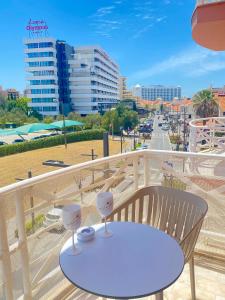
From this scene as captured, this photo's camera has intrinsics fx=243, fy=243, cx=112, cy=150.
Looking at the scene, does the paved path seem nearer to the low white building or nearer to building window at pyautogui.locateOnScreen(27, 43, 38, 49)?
the low white building

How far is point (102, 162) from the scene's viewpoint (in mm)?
1774

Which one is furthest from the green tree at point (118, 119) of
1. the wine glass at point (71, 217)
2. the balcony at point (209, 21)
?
the wine glass at point (71, 217)

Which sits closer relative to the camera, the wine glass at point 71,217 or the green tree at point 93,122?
the wine glass at point 71,217

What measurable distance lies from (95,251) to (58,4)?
4326 centimetres

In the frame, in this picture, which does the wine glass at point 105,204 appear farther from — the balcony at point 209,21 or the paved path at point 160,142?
the paved path at point 160,142

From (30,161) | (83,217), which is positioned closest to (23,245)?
(83,217)

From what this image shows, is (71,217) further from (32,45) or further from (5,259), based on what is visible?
(32,45)

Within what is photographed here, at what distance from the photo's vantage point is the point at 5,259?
1.22 m

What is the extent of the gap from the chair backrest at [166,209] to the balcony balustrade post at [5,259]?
1.98 ft

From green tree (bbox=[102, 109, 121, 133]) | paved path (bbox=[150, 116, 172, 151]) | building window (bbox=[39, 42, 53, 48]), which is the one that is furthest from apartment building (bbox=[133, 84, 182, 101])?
paved path (bbox=[150, 116, 172, 151])

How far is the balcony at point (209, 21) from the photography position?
107 inches

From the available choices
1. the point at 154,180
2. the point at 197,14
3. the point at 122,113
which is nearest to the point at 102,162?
the point at 154,180

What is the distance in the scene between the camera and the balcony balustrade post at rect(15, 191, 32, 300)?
128 cm

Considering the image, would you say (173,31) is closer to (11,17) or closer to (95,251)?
(11,17)
